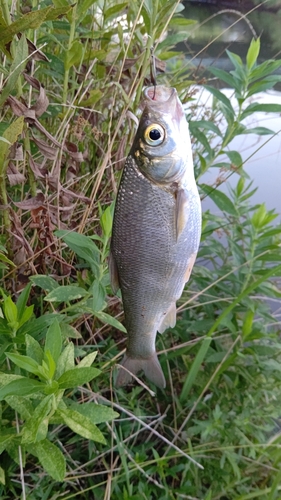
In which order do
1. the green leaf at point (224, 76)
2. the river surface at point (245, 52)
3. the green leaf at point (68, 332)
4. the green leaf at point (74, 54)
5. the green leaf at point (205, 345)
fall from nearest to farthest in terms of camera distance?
the green leaf at point (68, 332) < the green leaf at point (74, 54) < the green leaf at point (205, 345) < the green leaf at point (224, 76) < the river surface at point (245, 52)

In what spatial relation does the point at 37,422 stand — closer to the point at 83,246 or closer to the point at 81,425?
the point at 81,425

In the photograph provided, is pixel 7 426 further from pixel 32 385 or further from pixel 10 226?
pixel 10 226

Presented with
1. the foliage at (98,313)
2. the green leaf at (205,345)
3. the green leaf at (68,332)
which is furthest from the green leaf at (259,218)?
the green leaf at (68,332)

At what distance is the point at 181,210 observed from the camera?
1.14m

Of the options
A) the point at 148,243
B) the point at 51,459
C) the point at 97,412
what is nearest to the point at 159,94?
the point at 148,243

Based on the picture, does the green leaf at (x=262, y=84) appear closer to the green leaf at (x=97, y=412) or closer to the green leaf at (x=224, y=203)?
the green leaf at (x=224, y=203)

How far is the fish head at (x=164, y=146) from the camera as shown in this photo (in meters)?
1.12

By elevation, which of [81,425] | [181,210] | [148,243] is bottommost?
[81,425]

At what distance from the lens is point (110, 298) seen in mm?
1717

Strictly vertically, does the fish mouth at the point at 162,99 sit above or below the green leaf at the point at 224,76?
below

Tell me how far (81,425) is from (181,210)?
2.04 feet

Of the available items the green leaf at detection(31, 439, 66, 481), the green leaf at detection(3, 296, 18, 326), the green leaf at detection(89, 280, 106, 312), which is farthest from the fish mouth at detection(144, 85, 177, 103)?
the green leaf at detection(31, 439, 66, 481)

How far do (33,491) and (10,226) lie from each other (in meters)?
0.93

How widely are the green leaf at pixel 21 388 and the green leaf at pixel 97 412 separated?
14 cm
